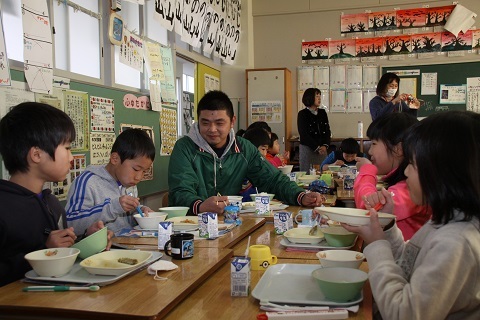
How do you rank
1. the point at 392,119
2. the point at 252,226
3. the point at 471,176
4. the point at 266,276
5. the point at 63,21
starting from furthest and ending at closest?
1. the point at 63,21
2. the point at 392,119
3. the point at 252,226
4. the point at 266,276
5. the point at 471,176

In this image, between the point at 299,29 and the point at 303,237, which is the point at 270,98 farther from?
the point at 303,237

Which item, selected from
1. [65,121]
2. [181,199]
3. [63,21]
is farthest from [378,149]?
[63,21]

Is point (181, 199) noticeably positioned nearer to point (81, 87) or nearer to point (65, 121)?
point (65, 121)

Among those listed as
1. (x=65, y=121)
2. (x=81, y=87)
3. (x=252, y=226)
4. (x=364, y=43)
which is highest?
(x=364, y=43)

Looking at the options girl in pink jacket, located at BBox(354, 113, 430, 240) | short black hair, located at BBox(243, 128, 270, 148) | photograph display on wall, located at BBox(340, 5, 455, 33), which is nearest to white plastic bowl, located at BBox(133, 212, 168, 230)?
girl in pink jacket, located at BBox(354, 113, 430, 240)

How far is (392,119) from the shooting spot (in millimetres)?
2129

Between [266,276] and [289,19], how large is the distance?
656 cm

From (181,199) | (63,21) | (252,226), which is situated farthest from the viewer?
(63,21)

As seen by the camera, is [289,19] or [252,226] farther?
[289,19]

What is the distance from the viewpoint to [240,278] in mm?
1167

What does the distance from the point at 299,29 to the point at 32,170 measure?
623 cm

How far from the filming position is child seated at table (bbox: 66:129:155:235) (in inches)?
→ 81.0

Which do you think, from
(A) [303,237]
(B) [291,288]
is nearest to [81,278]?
(B) [291,288]

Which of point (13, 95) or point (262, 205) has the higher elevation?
point (13, 95)
